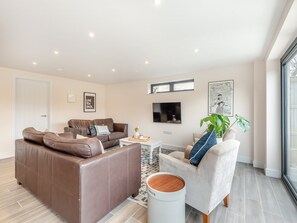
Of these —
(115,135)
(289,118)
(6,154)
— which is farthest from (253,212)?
(6,154)

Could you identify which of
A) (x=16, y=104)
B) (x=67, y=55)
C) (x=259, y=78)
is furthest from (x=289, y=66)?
(x=16, y=104)

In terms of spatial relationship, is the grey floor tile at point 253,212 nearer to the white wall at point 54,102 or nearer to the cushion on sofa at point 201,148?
the cushion on sofa at point 201,148

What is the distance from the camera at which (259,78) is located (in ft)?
10.6

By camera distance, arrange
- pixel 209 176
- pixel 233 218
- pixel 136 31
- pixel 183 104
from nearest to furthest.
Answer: pixel 209 176, pixel 233 218, pixel 136 31, pixel 183 104

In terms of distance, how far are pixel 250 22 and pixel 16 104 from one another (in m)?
5.31

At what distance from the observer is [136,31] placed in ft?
6.91

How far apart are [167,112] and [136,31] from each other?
9.26 ft

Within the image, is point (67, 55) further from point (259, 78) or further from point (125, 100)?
point (259, 78)

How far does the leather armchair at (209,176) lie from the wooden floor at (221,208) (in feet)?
0.98

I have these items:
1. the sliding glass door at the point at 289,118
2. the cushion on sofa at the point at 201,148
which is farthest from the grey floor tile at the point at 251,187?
the cushion on sofa at the point at 201,148

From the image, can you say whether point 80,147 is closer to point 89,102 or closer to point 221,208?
point 221,208

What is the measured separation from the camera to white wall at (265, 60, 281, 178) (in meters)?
2.75

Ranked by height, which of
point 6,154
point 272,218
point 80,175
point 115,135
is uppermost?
point 80,175

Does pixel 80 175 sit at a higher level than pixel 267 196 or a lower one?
higher
